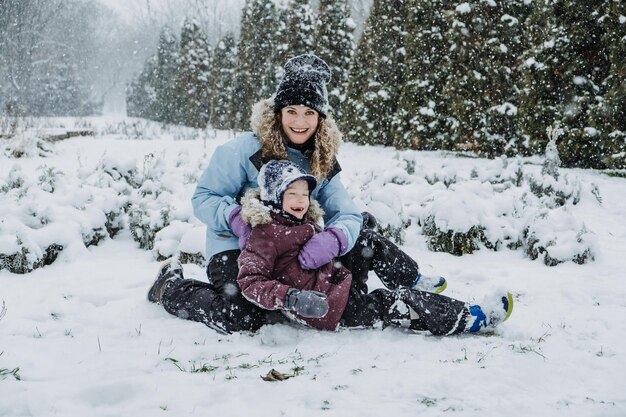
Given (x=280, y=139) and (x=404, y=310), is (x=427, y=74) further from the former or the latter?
(x=404, y=310)

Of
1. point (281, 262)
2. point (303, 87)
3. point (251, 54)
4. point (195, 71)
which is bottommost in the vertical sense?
point (281, 262)

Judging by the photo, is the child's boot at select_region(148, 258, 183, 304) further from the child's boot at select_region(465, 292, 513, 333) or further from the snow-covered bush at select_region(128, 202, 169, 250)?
the child's boot at select_region(465, 292, 513, 333)

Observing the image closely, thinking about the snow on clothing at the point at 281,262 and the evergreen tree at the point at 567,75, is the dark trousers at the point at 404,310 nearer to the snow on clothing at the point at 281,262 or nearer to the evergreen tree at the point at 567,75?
the snow on clothing at the point at 281,262

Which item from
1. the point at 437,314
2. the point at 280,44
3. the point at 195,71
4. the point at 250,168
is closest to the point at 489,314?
the point at 437,314

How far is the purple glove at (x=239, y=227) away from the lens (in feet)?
9.11

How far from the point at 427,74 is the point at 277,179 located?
1091 centimetres

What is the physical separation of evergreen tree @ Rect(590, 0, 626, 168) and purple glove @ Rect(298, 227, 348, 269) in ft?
25.5

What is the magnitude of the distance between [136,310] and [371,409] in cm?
180

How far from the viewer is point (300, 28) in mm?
18672

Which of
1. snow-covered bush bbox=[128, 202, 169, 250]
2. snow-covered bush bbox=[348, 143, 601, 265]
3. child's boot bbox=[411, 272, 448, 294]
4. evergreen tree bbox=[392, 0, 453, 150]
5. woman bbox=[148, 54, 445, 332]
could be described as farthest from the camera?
evergreen tree bbox=[392, 0, 453, 150]

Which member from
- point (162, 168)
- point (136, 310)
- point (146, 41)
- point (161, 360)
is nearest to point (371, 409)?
point (161, 360)

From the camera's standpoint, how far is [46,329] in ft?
8.63

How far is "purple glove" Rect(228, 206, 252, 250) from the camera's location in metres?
2.78

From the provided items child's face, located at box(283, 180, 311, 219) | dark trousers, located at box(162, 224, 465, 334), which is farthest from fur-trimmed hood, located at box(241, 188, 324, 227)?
dark trousers, located at box(162, 224, 465, 334)
